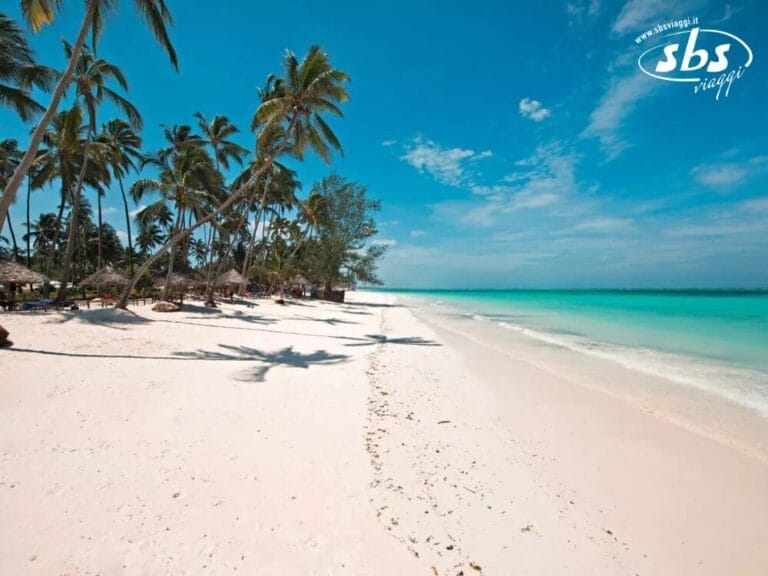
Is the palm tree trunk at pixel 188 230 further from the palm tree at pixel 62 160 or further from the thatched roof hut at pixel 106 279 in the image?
Answer: the palm tree at pixel 62 160

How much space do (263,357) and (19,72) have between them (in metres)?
11.6

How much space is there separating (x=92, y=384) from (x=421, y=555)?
5.37 meters

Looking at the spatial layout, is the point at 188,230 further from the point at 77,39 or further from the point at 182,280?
the point at 182,280

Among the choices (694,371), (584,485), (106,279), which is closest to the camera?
(584,485)

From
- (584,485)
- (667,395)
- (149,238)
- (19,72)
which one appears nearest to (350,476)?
(584,485)

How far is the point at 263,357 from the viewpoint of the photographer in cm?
822

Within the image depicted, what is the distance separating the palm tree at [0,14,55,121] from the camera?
33.2 feet

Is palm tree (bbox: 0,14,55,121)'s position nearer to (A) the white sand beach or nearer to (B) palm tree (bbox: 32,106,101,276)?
(B) palm tree (bbox: 32,106,101,276)

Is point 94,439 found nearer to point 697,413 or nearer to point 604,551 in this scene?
point 604,551

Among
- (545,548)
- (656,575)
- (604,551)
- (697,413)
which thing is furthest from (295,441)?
(697,413)

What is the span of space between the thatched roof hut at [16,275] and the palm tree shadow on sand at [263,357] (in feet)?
41.8

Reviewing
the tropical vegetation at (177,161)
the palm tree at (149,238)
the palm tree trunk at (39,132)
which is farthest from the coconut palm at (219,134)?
the palm tree at (149,238)

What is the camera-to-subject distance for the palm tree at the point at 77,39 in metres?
8.14

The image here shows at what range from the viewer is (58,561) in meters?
2.25
